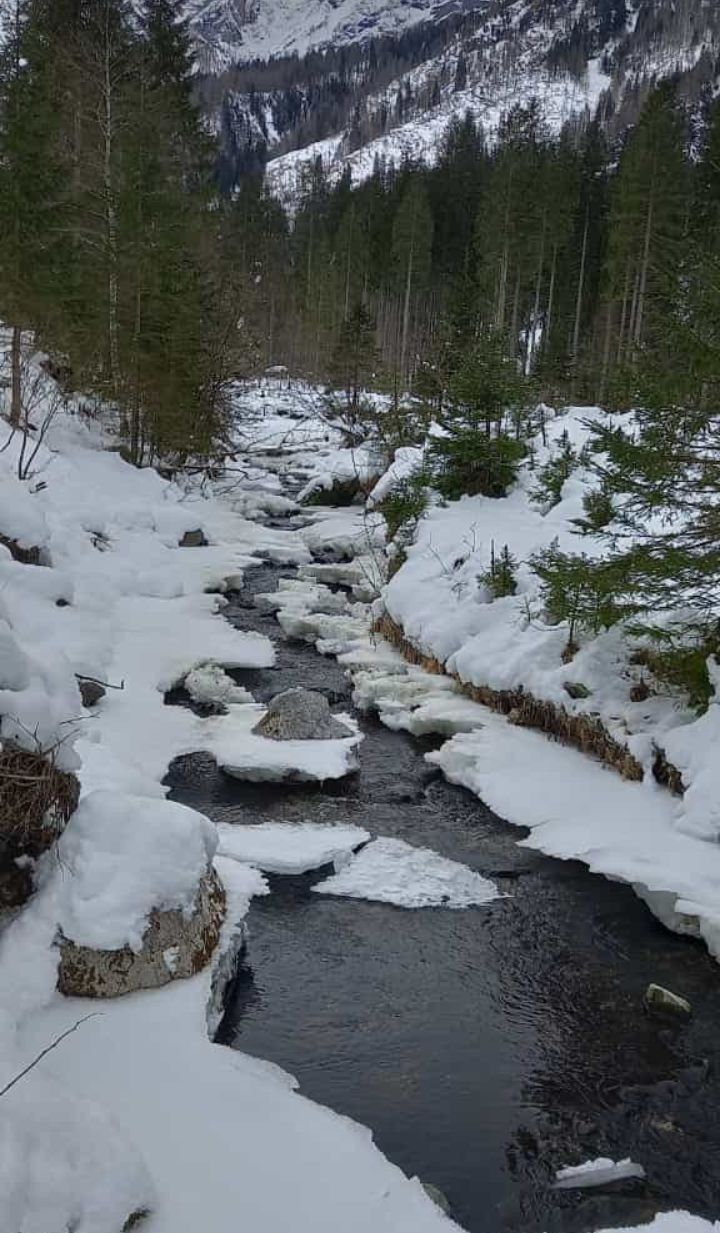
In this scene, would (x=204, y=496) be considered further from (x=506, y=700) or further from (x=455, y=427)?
(x=506, y=700)

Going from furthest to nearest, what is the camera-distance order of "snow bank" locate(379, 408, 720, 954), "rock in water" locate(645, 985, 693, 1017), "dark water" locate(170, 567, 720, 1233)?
"snow bank" locate(379, 408, 720, 954), "rock in water" locate(645, 985, 693, 1017), "dark water" locate(170, 567, 720, 1233)

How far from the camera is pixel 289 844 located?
834 centimetres

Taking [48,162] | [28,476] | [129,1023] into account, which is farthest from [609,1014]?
[48,162]

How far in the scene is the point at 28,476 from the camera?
16969 mm

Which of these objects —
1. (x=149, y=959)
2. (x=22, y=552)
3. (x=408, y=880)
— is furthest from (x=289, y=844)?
(x=22, y=552)

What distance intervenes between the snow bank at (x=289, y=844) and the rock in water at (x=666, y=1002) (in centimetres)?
288

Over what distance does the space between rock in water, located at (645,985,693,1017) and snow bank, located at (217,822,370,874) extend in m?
2.88

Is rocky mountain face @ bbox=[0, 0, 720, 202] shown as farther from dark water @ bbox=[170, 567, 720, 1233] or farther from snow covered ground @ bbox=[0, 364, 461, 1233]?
snow covered ground @ bbox=[0, 364, 461, 1233]

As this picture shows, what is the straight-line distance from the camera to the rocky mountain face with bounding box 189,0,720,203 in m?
129

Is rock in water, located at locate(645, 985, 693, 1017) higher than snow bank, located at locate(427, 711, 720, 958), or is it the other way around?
snow bank, located at locate(427, 711, 720, 958)

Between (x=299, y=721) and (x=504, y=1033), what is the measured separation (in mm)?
5036

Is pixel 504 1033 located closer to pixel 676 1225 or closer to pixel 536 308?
pixel 676 1225

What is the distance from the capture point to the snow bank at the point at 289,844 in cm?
800

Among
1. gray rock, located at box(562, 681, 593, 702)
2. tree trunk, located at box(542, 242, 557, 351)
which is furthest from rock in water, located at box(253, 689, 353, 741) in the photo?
tree trunk, located at box(542, 242, 557, 351)
